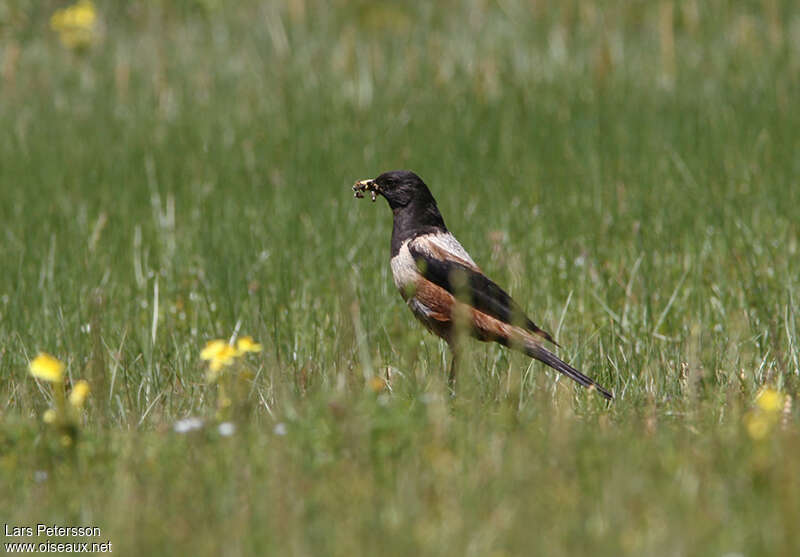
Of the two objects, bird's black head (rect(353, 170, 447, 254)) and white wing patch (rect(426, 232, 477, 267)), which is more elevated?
bird's black head (rect(353, 170, 447, 254))

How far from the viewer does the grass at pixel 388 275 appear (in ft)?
9.41

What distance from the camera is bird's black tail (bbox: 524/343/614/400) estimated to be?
413cm

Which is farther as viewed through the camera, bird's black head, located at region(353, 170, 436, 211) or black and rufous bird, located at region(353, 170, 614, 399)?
bird's black head, located at region(353, 170, 436, 211)

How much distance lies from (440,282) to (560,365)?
74 centimetres

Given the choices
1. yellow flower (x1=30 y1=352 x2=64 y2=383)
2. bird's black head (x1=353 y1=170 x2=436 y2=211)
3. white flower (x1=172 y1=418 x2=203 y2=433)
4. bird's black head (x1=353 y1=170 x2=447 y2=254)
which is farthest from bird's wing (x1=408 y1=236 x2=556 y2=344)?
yellow flower (x1=30 y1=352 x2=64 y2=383)

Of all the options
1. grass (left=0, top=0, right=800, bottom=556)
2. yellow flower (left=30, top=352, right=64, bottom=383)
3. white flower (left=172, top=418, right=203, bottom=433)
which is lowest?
grass (left=0, top=0, right=800, bottom=556)

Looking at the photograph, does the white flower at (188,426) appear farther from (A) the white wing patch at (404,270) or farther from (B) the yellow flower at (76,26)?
(B) the yellow flower at (76,26)

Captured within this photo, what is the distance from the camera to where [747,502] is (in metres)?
2.79

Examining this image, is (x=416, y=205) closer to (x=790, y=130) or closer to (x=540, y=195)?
(x=540, y=195)

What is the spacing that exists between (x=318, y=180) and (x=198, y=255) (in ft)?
5.23

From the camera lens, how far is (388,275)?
237 inches

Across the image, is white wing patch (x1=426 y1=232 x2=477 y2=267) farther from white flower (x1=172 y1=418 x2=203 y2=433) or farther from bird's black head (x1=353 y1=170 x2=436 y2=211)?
white flower (x1=172 y1=418 x2=203 y2=433)

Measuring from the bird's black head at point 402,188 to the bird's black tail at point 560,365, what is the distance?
40.8 inches

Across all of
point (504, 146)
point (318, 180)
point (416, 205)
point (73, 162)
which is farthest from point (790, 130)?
point (73, 162)
